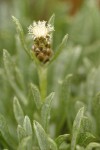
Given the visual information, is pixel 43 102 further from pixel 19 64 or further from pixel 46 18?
pixel 46 18

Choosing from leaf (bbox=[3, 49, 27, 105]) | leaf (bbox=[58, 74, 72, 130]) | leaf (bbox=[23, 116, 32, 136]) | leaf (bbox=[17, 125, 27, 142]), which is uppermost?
leaf (bbox=[3, 49, 27, 105])

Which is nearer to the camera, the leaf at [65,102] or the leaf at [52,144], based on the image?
the leaf at [52,144]

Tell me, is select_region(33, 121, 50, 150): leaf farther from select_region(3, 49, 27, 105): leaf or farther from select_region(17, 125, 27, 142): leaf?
select_region(3, 49, 27, 105): leaf

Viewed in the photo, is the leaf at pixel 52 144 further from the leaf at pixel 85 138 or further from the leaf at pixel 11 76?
the leaf at pixel 11 76

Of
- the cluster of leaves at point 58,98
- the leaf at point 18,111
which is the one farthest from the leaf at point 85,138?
the leaf at point 18,111

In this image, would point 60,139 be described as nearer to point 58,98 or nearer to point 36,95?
point 36,95

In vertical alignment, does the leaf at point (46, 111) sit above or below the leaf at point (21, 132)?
above

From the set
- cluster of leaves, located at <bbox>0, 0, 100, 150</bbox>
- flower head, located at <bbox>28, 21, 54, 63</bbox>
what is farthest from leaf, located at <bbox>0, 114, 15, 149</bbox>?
flower head, located at <bbox>28, 21, 54, 63</bbox>
